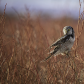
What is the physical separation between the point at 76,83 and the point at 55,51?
1.00 m

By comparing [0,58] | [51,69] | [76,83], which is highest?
[0,58]

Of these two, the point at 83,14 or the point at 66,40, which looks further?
the point at 66,40

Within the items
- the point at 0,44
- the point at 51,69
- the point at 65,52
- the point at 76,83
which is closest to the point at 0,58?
the point at 0,44

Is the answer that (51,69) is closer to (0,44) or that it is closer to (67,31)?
(0,44)

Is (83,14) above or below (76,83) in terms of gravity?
above

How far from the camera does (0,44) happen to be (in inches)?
66.0

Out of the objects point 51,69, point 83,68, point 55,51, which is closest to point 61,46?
point 55,51

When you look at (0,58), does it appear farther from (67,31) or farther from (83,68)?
(67,31)

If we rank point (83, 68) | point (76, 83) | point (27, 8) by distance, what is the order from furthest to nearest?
point (27, 8) → point (83, 68) → point (76, 83)

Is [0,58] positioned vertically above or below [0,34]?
below

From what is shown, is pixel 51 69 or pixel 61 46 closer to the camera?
pixel 51 69

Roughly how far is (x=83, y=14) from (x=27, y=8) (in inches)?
51.8

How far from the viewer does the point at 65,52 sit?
2762 millimetres

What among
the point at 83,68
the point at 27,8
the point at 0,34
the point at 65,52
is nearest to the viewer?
the point at 0,34
